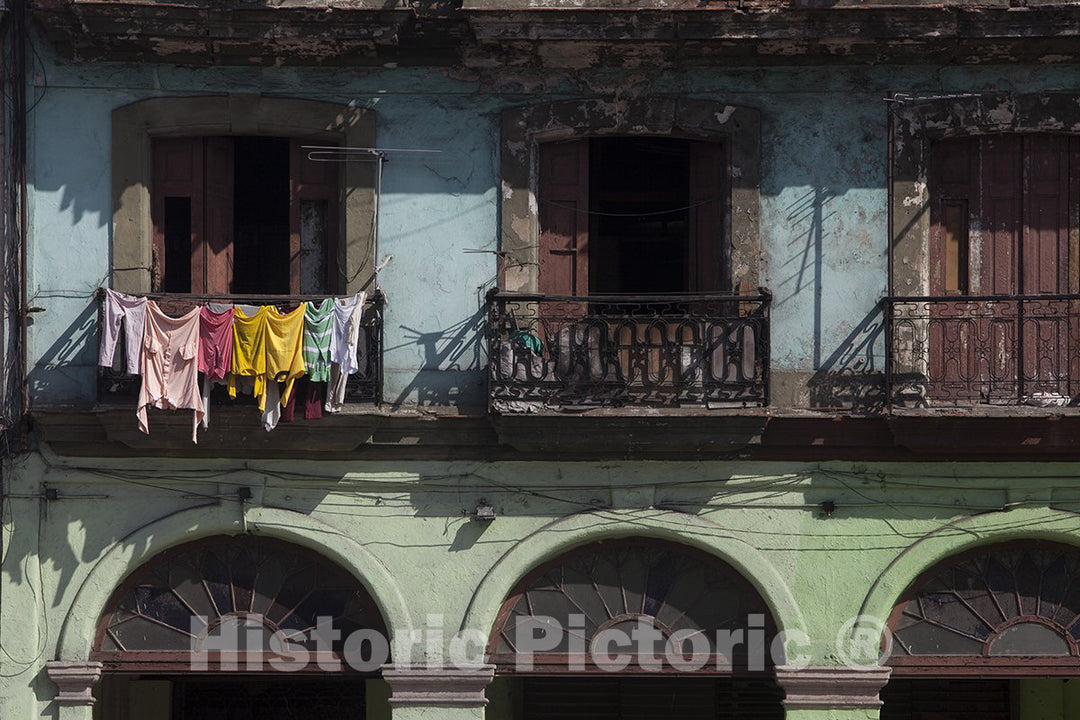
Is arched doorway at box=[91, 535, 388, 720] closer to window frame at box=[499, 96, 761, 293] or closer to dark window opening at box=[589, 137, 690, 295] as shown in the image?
window frame at box=[499, 96, 761, 293]

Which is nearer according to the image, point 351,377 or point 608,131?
point 351,377

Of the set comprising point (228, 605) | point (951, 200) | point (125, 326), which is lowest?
point (228, 605)

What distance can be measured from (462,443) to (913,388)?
359 centimetres

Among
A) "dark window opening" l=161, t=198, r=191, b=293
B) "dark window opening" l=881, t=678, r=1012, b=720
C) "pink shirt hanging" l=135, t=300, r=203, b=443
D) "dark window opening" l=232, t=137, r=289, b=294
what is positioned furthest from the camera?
"dark window opening" l=881, t=678, r=1012, b=720

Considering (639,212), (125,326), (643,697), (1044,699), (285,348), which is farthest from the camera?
(643,697)

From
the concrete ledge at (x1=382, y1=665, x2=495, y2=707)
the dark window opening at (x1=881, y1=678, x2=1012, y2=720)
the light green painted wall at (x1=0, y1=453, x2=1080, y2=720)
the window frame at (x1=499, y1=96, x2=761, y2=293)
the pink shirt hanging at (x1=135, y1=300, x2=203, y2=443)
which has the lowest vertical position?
the dark window opening at (x1=881, y1=678, x2=1012, y2=720)

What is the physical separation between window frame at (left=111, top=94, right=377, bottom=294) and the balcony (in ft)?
1.05

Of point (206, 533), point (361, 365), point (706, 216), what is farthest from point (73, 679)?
point (706, 216)

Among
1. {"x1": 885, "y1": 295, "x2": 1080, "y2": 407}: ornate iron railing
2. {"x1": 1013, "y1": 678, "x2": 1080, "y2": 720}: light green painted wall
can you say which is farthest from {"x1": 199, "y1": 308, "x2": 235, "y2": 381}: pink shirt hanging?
{"x1": 1013, "y1": 678, "x2": 1080, "y2": 720}: light green painted wall

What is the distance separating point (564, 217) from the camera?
42.9ft

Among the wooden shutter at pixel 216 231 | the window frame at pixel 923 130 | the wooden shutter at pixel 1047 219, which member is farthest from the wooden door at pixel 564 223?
the wooden shutter at pixel 1047 219

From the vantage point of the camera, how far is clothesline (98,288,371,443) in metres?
12.1

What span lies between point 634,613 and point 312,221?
414 cm

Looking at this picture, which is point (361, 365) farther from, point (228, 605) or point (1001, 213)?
point (1001, 213)
